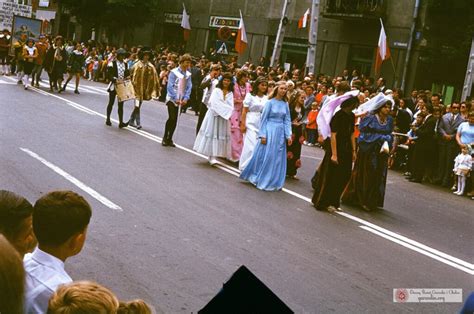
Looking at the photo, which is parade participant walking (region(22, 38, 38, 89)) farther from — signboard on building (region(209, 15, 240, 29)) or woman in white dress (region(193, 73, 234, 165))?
signboard on building (region(209, 15, 240, 29))

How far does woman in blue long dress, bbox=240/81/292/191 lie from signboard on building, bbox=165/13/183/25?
1341 inches

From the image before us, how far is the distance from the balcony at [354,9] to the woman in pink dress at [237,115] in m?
18.4

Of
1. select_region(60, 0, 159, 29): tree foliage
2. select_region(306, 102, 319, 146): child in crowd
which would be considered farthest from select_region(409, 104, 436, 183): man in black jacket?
select_region(60, 0, 159, 29): tree foliage

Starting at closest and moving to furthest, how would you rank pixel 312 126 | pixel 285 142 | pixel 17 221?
1. pixel 17 221
2. pixel 285 142
3. pixel 312 126

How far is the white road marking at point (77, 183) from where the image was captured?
10.0 m

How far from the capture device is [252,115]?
1430cm

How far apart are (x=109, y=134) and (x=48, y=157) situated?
159 inches

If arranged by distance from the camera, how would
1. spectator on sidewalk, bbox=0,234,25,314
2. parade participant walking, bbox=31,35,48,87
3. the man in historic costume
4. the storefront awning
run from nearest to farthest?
spectator on sidewalk, bbox=0,234,25,314
parade participant walking, bbox=31,35,48,87
the man in historic costume
the storefront awning

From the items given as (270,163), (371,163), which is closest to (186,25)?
(270,163)

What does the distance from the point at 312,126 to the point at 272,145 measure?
8.88 metres

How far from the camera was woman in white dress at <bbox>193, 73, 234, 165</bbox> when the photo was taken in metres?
14.8

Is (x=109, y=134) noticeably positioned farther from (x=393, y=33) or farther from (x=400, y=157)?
(x=393, y=33)

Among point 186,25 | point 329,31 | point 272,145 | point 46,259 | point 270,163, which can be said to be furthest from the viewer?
point 186,25

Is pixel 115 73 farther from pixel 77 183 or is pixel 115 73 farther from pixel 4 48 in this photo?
pixel 4 48
